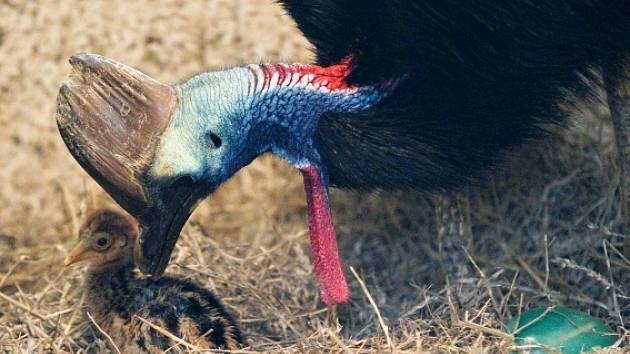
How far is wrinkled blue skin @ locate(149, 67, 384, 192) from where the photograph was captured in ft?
7.77

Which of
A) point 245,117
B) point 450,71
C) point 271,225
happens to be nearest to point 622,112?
point 450,71

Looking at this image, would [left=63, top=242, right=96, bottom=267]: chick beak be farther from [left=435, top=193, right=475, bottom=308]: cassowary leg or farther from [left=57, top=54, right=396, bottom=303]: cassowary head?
[left=435, top=193, right=475, bottom=308]: cassowary leg

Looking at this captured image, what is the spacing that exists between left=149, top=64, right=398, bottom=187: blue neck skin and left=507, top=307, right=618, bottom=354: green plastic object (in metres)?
0.60

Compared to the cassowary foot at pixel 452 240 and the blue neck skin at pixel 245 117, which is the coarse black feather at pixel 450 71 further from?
the cassowary foot at pixel 452 240

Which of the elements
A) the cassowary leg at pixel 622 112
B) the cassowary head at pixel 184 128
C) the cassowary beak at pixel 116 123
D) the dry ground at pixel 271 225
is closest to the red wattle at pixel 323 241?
the cassowary head at pixel 184 128

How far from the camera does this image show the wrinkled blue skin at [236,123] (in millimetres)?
2367

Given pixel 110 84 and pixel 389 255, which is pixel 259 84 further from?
pixel 389 255

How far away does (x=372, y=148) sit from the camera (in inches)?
101

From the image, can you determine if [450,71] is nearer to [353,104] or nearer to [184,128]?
[353,104]

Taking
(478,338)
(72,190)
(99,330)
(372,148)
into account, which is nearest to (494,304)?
(478,338)

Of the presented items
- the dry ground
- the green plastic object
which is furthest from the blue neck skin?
the green plastic object

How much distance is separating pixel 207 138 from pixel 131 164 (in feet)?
0.62

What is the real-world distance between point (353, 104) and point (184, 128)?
16.1 inches

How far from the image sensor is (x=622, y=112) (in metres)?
2.77
